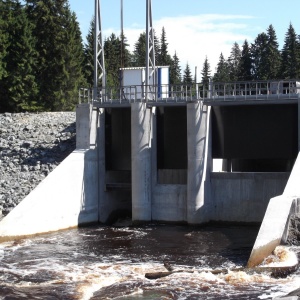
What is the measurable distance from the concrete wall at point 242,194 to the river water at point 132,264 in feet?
2.67

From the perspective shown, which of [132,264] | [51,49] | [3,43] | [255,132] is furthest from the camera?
[51,49]

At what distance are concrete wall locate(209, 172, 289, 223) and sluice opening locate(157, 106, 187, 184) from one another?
2042 mm

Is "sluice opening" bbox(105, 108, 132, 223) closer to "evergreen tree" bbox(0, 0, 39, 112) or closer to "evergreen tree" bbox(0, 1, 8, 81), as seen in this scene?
"evergreen tree" bbox(0, 1, 8, 81)

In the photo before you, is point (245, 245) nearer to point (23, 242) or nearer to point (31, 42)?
point (23, 242)

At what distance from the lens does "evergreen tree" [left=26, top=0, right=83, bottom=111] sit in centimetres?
4778

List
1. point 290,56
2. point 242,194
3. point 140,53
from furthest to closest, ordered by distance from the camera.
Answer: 1. point 140,53
2. point 290,56
3. point 242,194

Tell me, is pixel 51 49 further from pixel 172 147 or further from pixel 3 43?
pixel 172 147

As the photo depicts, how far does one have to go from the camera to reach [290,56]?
75.2 m

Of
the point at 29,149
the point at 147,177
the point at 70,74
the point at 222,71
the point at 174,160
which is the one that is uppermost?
the point at 222,71

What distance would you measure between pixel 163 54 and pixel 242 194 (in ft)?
222

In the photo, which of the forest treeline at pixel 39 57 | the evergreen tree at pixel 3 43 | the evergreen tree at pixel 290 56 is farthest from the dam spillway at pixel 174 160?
the evergreen tree at pixel 290 56

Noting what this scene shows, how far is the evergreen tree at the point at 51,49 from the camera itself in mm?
47781

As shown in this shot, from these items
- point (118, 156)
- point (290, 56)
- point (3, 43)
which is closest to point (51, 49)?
point (3, 43)

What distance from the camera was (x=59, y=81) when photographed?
4812 cm
